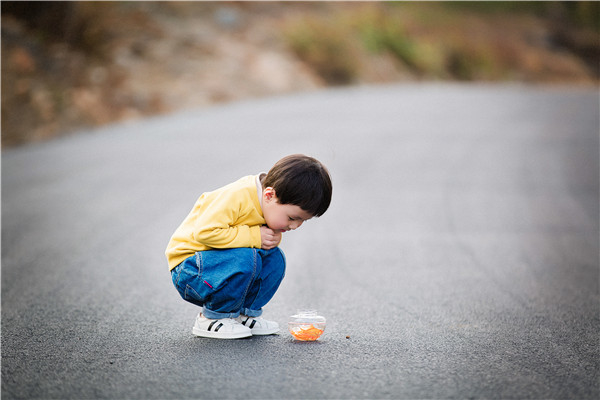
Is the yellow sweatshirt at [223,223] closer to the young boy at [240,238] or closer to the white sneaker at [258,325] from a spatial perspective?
the young boy at [240,238]

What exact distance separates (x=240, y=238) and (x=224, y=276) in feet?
0.70

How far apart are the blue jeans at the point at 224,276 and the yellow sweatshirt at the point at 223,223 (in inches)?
2.1

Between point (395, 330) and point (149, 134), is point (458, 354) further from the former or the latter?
point (149, 134)

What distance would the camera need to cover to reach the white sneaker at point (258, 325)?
144 inches

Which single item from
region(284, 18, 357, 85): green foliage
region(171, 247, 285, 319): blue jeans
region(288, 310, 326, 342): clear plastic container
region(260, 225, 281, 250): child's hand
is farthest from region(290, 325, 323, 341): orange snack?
region(284, 18, 357, 85): green foliage

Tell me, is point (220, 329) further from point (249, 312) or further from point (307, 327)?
point (307, 327)

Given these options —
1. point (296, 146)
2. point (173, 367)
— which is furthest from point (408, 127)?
point (173, 367)

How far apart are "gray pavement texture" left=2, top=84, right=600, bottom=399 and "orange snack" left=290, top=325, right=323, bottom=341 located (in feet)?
0.23

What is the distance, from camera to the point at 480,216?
24.2 ft

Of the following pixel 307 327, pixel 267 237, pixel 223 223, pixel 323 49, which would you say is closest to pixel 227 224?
pixel 223 223

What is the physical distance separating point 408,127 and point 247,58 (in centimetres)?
797

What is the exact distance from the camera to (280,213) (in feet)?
11.0

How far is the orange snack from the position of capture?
11.6 ft

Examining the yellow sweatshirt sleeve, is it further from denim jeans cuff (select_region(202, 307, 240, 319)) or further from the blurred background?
the blurred background
